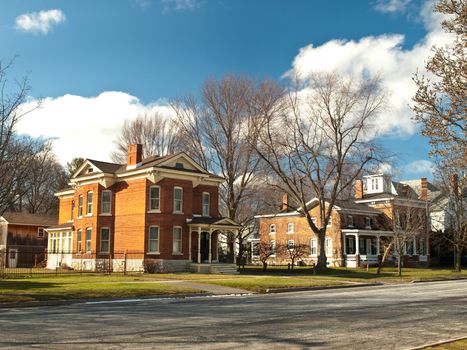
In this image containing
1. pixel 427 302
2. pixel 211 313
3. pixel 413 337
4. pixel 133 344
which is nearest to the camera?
pixel 133 344

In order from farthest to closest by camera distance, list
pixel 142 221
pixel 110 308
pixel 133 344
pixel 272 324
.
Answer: pixel 142 221 → pixel 110 308 → pixel 272 324 → pixel 133 344

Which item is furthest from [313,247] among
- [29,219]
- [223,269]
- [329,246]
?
[29,219]

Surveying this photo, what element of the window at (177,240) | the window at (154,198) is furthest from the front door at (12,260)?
the window at (177,240)

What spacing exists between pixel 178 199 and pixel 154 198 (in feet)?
6.56

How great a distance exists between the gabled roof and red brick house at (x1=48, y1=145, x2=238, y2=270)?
36.6 feet

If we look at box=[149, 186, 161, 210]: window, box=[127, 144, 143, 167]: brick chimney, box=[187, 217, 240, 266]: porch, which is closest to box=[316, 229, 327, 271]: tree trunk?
box=[187, 217, 240, 266]: porch

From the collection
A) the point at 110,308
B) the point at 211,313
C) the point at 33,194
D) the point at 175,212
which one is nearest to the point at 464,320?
the point at 211,313

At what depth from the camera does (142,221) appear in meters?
39.9

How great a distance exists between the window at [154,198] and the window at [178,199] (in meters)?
1.48

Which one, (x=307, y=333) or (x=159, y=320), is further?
(x=159, y=320)

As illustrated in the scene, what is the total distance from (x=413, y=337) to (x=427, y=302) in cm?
864

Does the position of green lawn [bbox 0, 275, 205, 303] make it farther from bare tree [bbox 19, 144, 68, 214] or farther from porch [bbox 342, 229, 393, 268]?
bare tree [bbox 19, 144, 68, 214]

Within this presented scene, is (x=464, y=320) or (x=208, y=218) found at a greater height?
(x=208, y=218)

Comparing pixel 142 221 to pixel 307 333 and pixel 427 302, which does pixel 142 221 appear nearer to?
pixel 427 302
